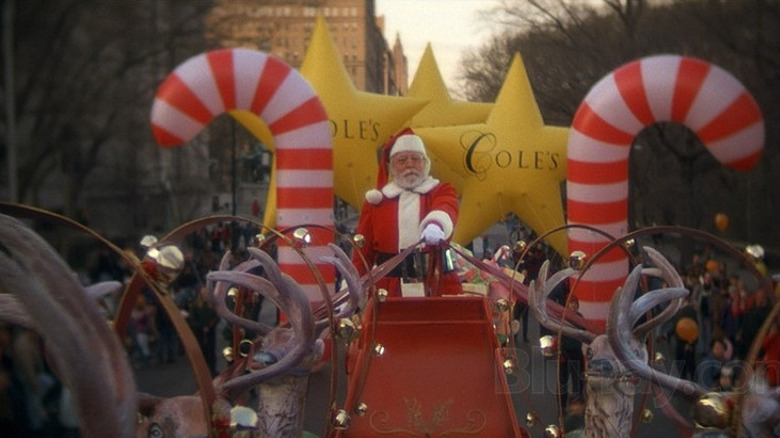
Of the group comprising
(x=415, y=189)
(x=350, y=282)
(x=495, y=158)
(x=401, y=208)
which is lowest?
(x=350, y=282)

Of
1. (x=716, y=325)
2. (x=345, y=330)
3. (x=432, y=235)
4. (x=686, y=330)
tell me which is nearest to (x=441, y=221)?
(x=432, y=235)

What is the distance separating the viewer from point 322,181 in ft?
32.2

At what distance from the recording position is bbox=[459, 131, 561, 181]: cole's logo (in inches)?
473

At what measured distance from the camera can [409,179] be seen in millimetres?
7605

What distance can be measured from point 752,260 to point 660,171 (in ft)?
66.5

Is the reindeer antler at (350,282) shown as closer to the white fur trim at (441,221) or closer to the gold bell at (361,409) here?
the gold bell at (361,409)

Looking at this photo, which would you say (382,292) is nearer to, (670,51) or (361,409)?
(361,409)

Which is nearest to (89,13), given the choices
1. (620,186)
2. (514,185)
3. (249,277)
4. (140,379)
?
(140,379)

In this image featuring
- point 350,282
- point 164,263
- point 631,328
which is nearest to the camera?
point 164,263

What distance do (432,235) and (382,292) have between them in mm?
589

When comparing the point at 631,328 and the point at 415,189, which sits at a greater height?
the point at 415,189

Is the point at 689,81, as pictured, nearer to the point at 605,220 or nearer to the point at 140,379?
the point at 605,220

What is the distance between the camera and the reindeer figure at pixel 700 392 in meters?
3.92

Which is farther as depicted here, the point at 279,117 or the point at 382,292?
A: the point at 279,117
